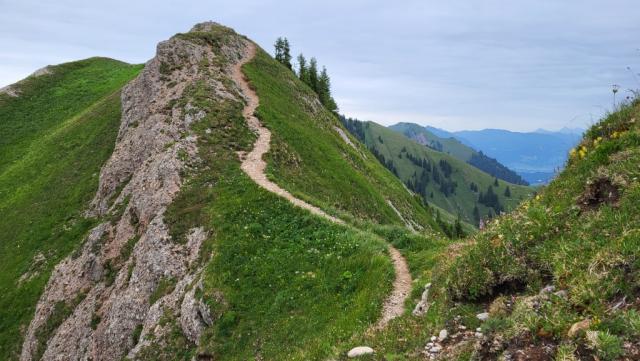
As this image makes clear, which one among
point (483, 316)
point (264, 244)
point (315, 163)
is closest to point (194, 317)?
point (264, 244)

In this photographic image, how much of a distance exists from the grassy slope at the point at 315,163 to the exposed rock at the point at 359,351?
731 inches

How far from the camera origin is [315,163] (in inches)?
1953

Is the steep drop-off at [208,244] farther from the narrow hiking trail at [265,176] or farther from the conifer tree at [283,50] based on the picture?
the conifer tree at [283,50]

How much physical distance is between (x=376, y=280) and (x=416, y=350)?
8.56m

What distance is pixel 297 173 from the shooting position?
44719 mm

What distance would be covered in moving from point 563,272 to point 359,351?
21.9 feet

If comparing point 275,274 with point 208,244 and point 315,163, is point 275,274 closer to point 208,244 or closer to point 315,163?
point 208,244

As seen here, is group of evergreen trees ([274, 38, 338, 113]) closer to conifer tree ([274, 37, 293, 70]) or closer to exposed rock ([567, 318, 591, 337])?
conifer tree ([274, 37, 293, 70])

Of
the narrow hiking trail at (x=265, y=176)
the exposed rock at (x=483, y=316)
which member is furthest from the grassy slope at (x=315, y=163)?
the exposed rock at (x=483, y=316)

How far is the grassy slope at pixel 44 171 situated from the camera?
40.9 meters

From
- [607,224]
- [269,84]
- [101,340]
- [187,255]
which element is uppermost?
[269,84]

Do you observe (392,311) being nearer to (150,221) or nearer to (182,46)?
(150,221)

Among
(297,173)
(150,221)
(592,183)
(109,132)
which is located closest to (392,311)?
(592,183)

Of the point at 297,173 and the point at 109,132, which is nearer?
the point at 297,173
